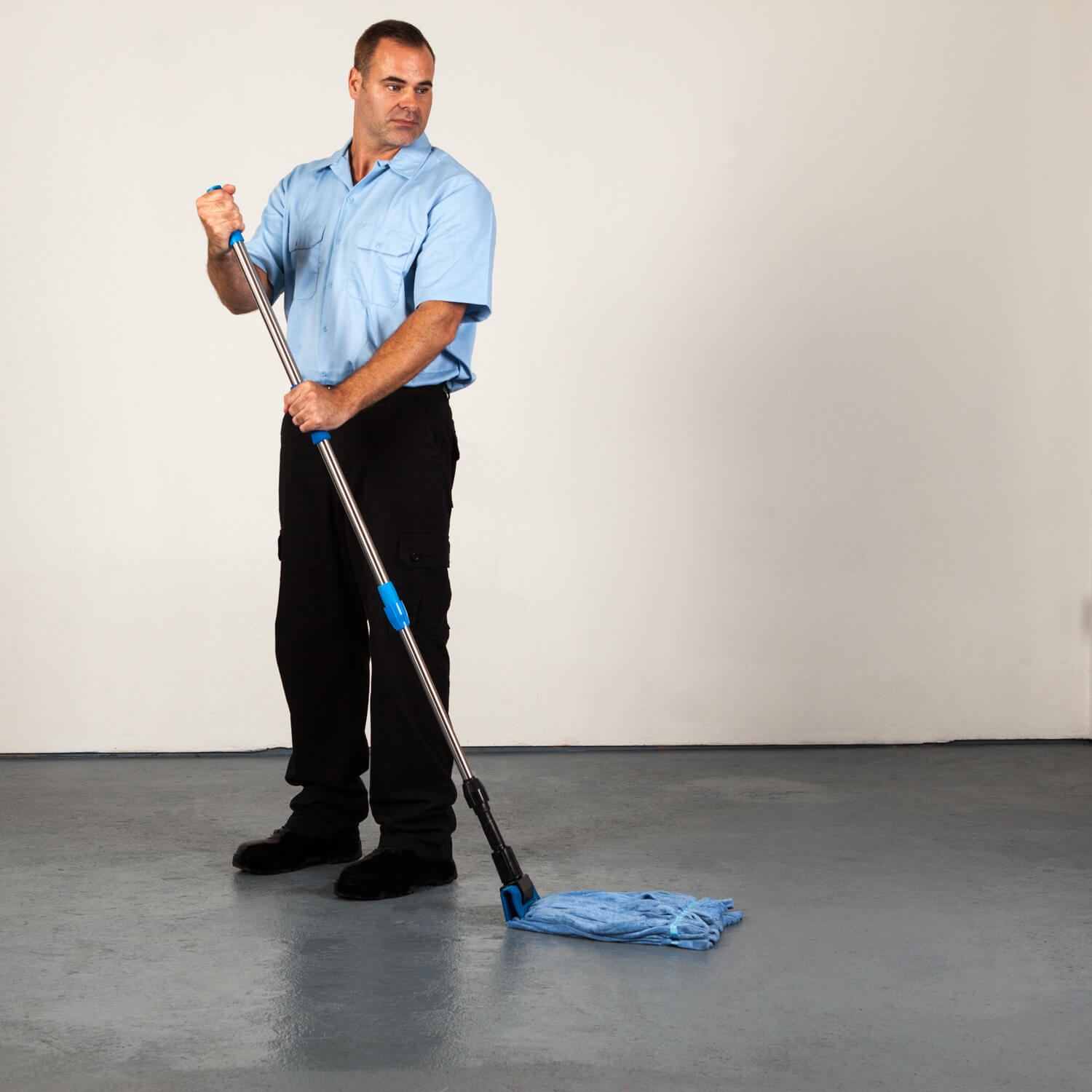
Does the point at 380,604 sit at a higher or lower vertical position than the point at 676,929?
higher

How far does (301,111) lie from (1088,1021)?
9.75 feet

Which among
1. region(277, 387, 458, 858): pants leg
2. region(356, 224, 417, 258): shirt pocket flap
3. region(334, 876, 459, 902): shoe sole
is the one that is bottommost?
region(334, 876, 459, 902): shoe sole

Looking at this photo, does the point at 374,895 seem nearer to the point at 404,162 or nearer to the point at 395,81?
the point at 404,162

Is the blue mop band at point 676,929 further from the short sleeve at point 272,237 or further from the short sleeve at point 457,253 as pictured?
the short sleeve at point 272,237

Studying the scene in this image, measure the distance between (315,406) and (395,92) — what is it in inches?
23.1

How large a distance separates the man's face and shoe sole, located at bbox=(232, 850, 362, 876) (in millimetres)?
1299

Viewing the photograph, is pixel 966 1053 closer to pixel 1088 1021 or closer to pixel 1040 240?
pixel 1088 1021

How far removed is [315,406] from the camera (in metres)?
2.20

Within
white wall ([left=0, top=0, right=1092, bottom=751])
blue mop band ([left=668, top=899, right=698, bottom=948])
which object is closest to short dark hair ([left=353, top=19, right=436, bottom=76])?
white wall ([left=0, top=0, right=1092, bottom=751])

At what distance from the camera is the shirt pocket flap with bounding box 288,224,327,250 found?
248cm

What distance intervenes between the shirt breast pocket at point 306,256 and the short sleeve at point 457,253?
0.22 m

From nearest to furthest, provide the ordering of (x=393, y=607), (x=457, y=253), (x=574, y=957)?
(x=574, y=957) → (x=393, y=607) → (x=457, y=253)

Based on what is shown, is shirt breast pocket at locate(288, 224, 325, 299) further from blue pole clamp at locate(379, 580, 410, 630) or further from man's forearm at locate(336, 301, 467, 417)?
blue pole clamp at locate(379, 580, 410, 630)

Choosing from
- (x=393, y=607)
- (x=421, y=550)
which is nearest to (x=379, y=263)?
(x=421, y=550)
